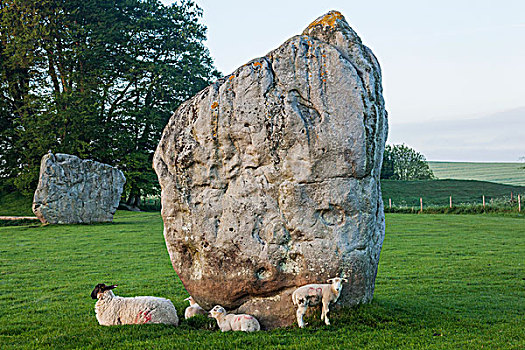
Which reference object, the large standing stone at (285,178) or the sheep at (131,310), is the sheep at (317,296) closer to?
the large standing stone at (285,178)

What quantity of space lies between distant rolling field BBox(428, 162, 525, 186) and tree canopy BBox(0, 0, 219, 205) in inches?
2501

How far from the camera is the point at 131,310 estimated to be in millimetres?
8727

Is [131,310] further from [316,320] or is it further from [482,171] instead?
[482,171]

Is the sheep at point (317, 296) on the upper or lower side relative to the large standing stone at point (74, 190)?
lower

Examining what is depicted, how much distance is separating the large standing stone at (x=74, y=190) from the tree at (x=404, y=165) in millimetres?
61782

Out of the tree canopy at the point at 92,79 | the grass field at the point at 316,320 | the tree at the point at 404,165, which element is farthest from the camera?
the tree at the point at 404,165

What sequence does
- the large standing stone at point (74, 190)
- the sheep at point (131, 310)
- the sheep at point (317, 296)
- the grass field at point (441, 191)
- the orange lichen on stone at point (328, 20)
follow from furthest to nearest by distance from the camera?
the grass field at point (441, 191) < the large standing stone at point (74, 190) < the orange lichen on stone at point (328, 20) < the sheep at point (131, 310) < the sheep at point (317, 296)

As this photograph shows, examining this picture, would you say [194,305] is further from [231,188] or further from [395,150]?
[395,150]

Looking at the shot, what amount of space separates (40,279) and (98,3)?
1314 inches

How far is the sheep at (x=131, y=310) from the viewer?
8688 mm

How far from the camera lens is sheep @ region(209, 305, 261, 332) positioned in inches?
333

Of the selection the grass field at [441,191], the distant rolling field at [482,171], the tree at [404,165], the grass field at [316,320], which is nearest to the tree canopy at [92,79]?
the grass field at [316,320]

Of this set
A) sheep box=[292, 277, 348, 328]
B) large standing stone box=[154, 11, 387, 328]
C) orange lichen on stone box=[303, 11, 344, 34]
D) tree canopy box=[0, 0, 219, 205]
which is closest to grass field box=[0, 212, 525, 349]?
sheep box=[292, 277, 348, 328]

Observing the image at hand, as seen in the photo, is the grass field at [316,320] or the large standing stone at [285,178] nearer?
the grass field at [316,320]
